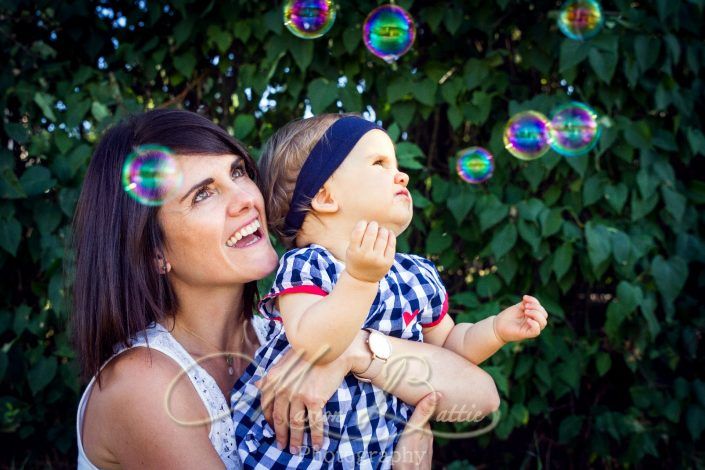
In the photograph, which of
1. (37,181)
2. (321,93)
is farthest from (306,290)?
(37,181)

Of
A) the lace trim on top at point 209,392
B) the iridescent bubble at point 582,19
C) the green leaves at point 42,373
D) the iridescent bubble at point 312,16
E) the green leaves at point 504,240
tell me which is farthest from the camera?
the green leaves at point 42,373

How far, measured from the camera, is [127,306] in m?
1.87

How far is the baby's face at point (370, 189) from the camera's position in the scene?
5.95 feet

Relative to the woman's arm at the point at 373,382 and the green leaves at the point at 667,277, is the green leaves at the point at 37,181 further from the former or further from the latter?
the green leaves at the point at 667,277

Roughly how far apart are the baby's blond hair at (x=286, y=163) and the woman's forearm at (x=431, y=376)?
0.46m

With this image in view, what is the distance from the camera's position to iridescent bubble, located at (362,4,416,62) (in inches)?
109

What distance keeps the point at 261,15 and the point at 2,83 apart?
1309 mm

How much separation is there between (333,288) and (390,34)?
4.99 feet

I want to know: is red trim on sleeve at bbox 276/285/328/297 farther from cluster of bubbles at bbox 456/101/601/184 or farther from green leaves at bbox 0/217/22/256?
green leaves at bbox 0/217/22/256

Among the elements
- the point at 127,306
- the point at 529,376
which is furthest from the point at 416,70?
the point at 127,306

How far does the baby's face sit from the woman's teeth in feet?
0.82

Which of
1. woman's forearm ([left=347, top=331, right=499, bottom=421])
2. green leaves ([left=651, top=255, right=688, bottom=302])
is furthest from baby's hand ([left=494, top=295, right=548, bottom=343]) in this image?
green leaves ([left=651, top=255, right=688, bottom=302])

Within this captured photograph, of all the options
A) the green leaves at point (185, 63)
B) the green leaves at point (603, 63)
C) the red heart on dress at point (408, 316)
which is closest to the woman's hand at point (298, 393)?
the red heart on dress at point (408, 316)

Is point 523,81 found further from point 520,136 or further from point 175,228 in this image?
point 175,228
